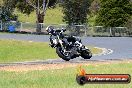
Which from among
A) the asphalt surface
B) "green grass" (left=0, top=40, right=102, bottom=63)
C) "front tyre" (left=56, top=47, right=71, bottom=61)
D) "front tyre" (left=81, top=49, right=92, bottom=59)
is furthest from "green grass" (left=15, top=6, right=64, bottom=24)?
"front tyre" (left=56, top=47, right=71, bottom=61)

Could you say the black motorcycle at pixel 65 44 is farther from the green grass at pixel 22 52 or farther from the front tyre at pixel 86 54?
the green grass at pixel 22 52

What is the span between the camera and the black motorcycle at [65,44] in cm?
1777

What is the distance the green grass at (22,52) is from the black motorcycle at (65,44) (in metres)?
4.81

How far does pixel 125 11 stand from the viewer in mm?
60969

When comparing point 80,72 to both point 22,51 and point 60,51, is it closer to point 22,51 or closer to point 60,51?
point 60,51

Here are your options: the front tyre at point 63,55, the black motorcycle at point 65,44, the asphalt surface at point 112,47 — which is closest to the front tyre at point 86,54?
the black motorcycle at point 65,44

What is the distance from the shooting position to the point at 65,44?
1842 centimetres

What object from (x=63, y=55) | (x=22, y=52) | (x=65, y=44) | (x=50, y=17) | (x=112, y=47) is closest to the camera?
(x=65, y=44)

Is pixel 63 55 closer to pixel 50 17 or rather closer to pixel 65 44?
pixel 65 44

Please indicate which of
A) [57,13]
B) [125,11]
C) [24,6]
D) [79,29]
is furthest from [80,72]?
[57,13]

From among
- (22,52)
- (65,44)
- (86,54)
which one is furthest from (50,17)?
(65,44)

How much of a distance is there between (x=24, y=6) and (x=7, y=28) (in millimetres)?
10284

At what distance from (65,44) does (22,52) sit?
9784 millimetres

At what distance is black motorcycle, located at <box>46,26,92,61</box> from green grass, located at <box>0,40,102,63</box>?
4815 mm
